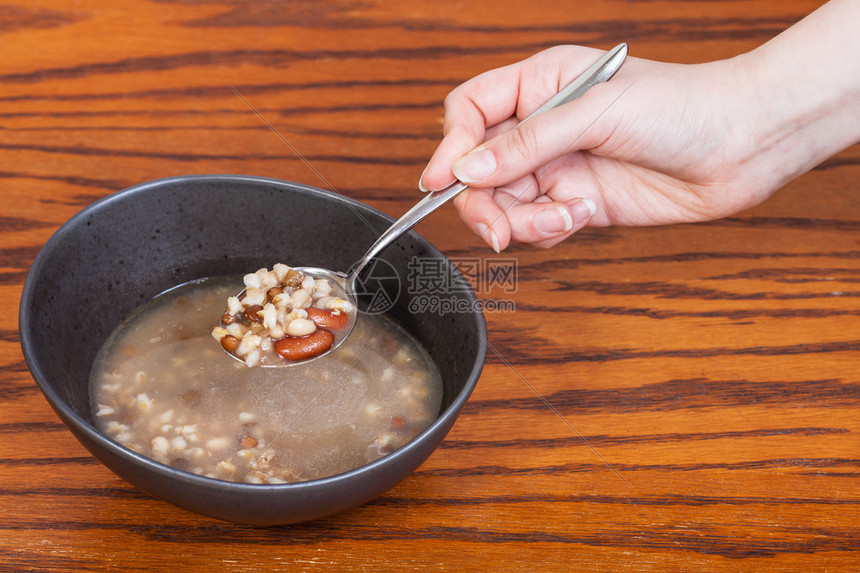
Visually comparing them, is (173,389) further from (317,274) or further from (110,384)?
(317,274)

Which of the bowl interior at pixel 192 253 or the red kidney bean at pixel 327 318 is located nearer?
the bowl interior at pixel 192 253

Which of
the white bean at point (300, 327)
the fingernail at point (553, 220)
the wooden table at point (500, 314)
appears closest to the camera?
the wooden table at point (500, 314)

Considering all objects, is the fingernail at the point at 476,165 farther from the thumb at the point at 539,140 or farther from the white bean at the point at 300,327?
the white bean at the point at 300,327

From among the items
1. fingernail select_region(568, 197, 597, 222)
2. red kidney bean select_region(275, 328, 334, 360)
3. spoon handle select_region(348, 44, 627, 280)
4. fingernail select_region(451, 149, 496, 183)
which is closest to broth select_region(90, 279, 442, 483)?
red kidney bean select_region(275, 328, 334, 360)

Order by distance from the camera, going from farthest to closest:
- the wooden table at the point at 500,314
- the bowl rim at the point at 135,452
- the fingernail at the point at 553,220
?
the fingernail at the point at 553,220, the wooden table at the point at 500,314, the bowl rim at the point at 135,452

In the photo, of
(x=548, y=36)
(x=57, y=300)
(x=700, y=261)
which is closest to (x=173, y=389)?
(x=57, y=300)

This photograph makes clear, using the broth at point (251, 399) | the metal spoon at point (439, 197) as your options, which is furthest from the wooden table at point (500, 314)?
the metal spoon at point (439, 197)

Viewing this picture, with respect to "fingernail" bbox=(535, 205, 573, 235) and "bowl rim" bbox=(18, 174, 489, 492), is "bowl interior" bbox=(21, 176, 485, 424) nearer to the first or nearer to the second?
"bowl rim" bbox=(18, 174, 489, 492)

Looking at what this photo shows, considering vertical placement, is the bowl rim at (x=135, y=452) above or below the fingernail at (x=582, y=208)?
above
